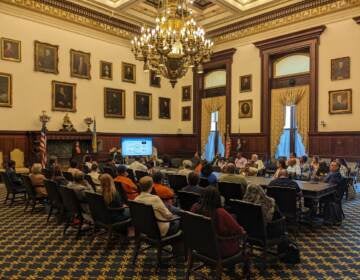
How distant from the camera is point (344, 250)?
4.98 meters

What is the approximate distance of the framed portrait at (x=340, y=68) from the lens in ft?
40.7

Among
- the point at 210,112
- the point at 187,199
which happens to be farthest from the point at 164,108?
the point at 187,199

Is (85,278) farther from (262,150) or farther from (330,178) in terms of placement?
(262,150)

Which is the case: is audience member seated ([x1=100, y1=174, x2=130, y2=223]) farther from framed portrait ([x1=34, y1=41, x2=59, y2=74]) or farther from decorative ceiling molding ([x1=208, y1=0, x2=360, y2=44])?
decorative ceiling molding ([x1=208, y1=0, x2=360, y2=44])

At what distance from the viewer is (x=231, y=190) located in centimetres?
605

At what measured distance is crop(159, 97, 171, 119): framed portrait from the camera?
1780cm

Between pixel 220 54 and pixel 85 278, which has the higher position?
pixel 220 54

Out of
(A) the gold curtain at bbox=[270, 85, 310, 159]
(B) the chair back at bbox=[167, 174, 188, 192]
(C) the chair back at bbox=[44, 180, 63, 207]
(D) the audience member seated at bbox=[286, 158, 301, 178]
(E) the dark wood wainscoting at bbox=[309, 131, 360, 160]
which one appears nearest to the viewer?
(C) the chair back at bbox=[44, 180, 63, 207]

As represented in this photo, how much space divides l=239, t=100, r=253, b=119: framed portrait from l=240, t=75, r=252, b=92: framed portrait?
575mm

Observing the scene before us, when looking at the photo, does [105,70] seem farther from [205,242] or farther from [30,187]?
[205,242]

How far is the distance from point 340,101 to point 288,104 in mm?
2258

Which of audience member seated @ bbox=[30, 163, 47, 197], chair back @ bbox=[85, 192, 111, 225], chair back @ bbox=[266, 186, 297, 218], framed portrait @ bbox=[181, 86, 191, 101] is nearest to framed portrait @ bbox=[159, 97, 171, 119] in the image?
framed portrait @ bbox=[181, 86, 191, 101]

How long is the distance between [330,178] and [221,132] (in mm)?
9901

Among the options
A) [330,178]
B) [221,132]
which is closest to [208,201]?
[330,178]
